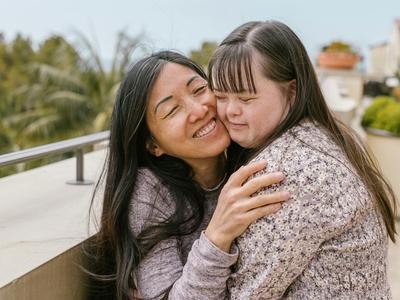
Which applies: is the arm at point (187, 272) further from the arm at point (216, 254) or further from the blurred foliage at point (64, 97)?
the blurred foliage at point (64, 97)

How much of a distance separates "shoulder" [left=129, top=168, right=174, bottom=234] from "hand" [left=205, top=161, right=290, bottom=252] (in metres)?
0.26


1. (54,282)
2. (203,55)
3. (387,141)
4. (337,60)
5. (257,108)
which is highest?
(257,108)

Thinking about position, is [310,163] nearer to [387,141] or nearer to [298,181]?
[298,181]

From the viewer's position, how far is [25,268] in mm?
1487

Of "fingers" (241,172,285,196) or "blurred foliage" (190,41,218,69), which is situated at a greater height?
"fingers" (241,172,285,196)

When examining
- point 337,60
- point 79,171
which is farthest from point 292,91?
point 337,60

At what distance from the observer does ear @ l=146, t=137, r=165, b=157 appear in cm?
190

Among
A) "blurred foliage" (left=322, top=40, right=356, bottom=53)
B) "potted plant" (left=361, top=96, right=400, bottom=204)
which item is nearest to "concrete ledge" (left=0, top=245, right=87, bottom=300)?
"potted plant" (left=361, top=96, right=400, bottom=204)

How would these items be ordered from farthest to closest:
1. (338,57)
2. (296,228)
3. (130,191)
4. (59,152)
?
(338,57) → (59,152) → (130,191) → (296,228)

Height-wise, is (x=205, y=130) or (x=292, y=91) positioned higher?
(x=292, y=91)

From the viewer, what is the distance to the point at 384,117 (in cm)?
573

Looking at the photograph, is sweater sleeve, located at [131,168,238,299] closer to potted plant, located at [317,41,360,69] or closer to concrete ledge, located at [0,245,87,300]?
concrete ledge, located at [0,245,87,300]

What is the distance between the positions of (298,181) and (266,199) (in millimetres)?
89

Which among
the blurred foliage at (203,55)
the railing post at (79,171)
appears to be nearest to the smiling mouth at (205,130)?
the blurred foliage at (203,55)
